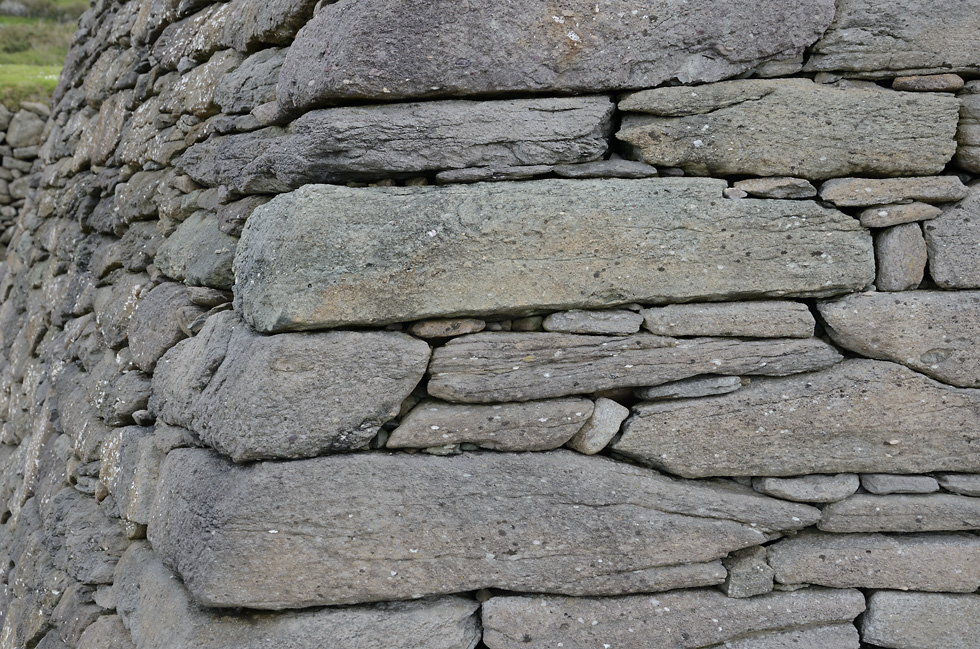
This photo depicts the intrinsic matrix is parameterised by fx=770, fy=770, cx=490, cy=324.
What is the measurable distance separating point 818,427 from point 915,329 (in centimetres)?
51

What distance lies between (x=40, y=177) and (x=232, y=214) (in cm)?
501

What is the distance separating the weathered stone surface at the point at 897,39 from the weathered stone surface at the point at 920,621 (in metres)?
1.95

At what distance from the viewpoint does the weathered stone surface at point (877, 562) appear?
2.82 metres

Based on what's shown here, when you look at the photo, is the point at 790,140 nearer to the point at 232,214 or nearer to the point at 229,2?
the point at 232,214

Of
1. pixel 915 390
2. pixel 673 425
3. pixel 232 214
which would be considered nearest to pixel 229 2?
pixel 232 214

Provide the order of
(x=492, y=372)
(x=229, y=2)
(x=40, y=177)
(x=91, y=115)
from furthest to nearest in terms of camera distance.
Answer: (x=40, y=177)
(x=91, y=115)
(x=229, y=2)
(x=492, y=372)

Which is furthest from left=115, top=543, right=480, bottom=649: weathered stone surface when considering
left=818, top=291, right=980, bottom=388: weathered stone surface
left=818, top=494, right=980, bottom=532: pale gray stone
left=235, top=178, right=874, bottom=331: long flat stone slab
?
left=818, top=291, right=980, bottom=388: weathered stone surface

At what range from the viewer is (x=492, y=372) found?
8.83ft

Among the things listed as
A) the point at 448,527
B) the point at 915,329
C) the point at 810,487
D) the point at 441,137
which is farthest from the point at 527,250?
the point at 915,329

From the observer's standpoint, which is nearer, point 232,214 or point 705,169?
point 705,169

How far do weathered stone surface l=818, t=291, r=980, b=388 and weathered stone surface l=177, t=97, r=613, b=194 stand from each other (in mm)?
1102

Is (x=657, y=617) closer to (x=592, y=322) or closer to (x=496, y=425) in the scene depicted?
(x=496, y=425)

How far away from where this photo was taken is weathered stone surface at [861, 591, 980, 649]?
2.85 metres

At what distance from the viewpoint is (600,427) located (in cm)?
276
